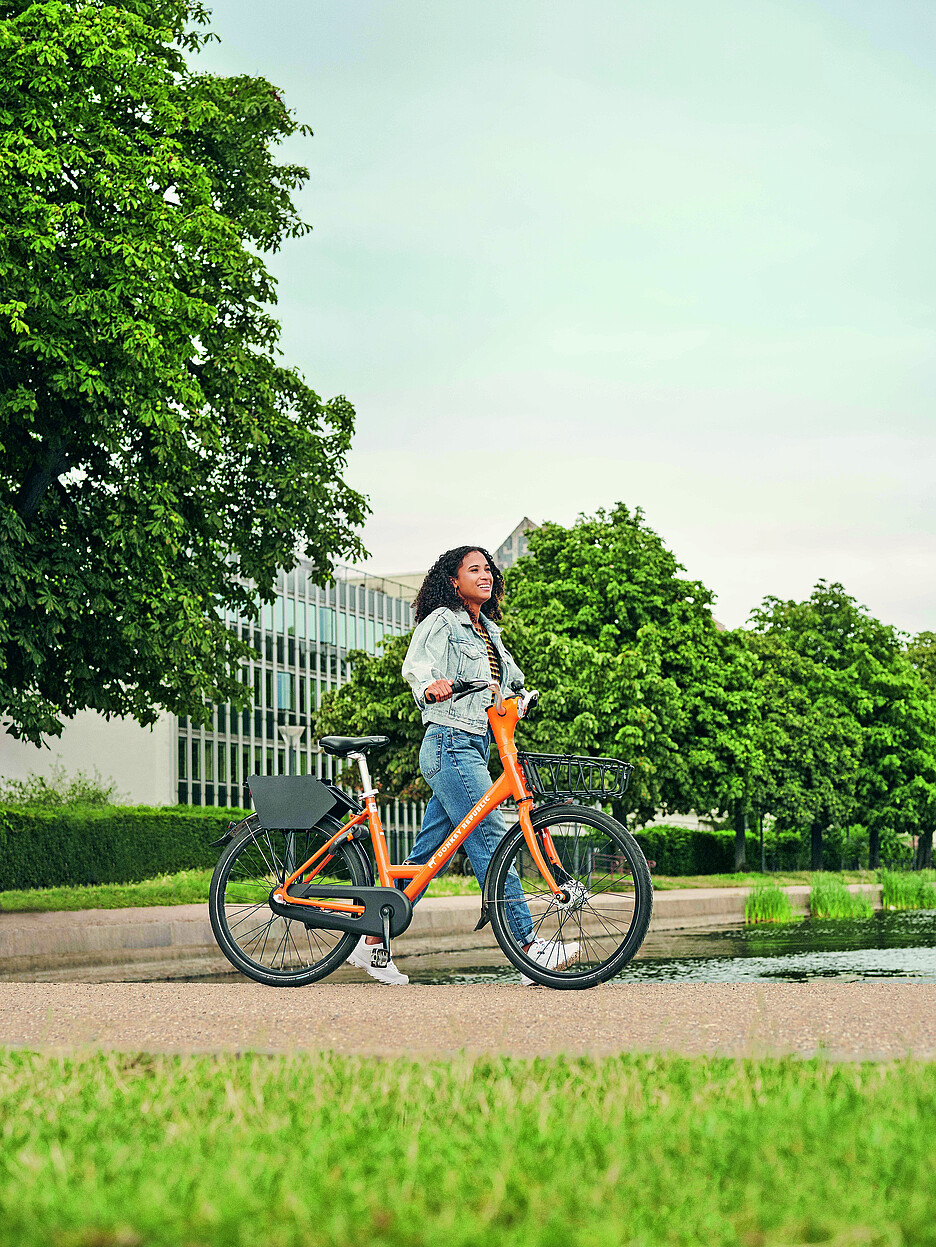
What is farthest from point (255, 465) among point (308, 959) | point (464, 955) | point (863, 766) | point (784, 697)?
point (863, 766)

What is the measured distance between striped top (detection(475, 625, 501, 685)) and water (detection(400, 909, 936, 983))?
257cm

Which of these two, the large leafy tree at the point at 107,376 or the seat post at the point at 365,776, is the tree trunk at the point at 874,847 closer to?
the large leafy tree at the point at 107,376

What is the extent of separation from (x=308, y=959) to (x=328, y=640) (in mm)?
62983

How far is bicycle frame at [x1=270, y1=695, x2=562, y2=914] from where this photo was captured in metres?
5.63

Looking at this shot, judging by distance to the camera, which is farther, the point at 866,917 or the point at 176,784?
the point at 176,784

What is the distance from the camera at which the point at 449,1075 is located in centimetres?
346

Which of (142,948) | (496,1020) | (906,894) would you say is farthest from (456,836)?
(906,894)

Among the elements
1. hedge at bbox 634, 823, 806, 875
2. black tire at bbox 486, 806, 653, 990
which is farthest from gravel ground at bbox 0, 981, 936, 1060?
hedge at bbox 634, 823, 806, 875

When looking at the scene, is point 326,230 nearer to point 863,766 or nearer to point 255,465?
point 255,465

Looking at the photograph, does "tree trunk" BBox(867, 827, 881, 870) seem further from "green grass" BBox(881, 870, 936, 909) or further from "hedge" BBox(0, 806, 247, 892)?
"green grass" BBox(881, 870, 936, 909)

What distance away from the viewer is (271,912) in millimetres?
5969

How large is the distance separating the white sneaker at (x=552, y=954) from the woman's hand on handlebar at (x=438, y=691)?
3.70ft

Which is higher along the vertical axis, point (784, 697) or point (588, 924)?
point (784, 697)

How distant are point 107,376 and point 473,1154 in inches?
513
